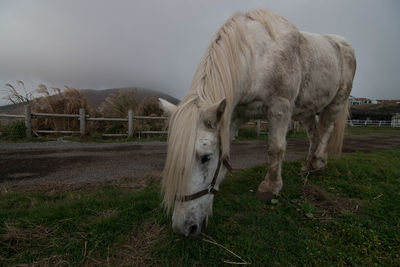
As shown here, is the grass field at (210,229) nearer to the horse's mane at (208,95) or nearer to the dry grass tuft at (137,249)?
the dry grass tuft at (137,249)

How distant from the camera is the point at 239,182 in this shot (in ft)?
10.4

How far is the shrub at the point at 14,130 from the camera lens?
701 cm

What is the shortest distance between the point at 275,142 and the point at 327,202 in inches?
47.7

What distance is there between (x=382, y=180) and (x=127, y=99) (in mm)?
10243

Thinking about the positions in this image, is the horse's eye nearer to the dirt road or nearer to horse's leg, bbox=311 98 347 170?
the dirt road

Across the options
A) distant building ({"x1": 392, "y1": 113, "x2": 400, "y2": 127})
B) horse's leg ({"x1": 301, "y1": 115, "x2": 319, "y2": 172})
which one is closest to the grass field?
horse's leg ({"x1": 301, "y1": 115, "x2": 319, "y2": 172})

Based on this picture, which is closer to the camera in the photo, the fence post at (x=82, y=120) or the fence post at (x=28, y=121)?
the fence post at (x=28, y=121)

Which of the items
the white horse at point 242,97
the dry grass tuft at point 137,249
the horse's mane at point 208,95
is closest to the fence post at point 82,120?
the white horse at point 242,97

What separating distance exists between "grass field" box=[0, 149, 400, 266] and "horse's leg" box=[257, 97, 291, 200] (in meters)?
0.19

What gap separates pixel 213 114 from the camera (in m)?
1.55

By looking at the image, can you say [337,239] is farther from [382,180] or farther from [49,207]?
[49,207]

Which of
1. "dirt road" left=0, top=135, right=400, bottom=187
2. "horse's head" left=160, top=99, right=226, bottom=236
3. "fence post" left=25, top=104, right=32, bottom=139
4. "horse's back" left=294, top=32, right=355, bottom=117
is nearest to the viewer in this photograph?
"horse's head" left=160, top=99, right=226, bottom=236

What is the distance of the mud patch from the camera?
7.71 feet

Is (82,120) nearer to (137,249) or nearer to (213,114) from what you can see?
(137,249)
